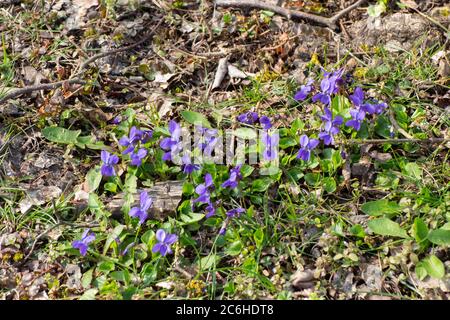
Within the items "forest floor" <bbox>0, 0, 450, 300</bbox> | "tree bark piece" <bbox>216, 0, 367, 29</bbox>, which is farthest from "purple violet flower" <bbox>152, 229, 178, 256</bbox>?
"tree bark piece" <bbox>216, 0, 367, 29</bbox>

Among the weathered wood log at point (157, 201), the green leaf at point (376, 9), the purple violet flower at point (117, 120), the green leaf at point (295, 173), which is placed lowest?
the weathered wood log at point (157, 201)

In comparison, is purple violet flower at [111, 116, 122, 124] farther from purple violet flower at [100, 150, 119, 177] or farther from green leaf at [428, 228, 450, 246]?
green leaf at [428, 228, 450, 246]

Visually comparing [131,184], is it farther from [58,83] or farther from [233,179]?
[58,83]

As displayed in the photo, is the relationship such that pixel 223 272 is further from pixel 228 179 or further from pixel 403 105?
pixel 403 105

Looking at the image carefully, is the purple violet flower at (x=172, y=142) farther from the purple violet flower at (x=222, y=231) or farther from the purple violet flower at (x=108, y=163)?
the purple violet flower at (x=222, y=231)

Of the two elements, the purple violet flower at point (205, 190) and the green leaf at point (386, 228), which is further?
the purple violet flower at point (205, 190)

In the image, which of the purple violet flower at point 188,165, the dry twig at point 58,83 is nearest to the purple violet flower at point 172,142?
the purple violet flower at point 188,165

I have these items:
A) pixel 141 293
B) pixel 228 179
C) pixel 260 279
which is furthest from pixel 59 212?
pixel 260 279
